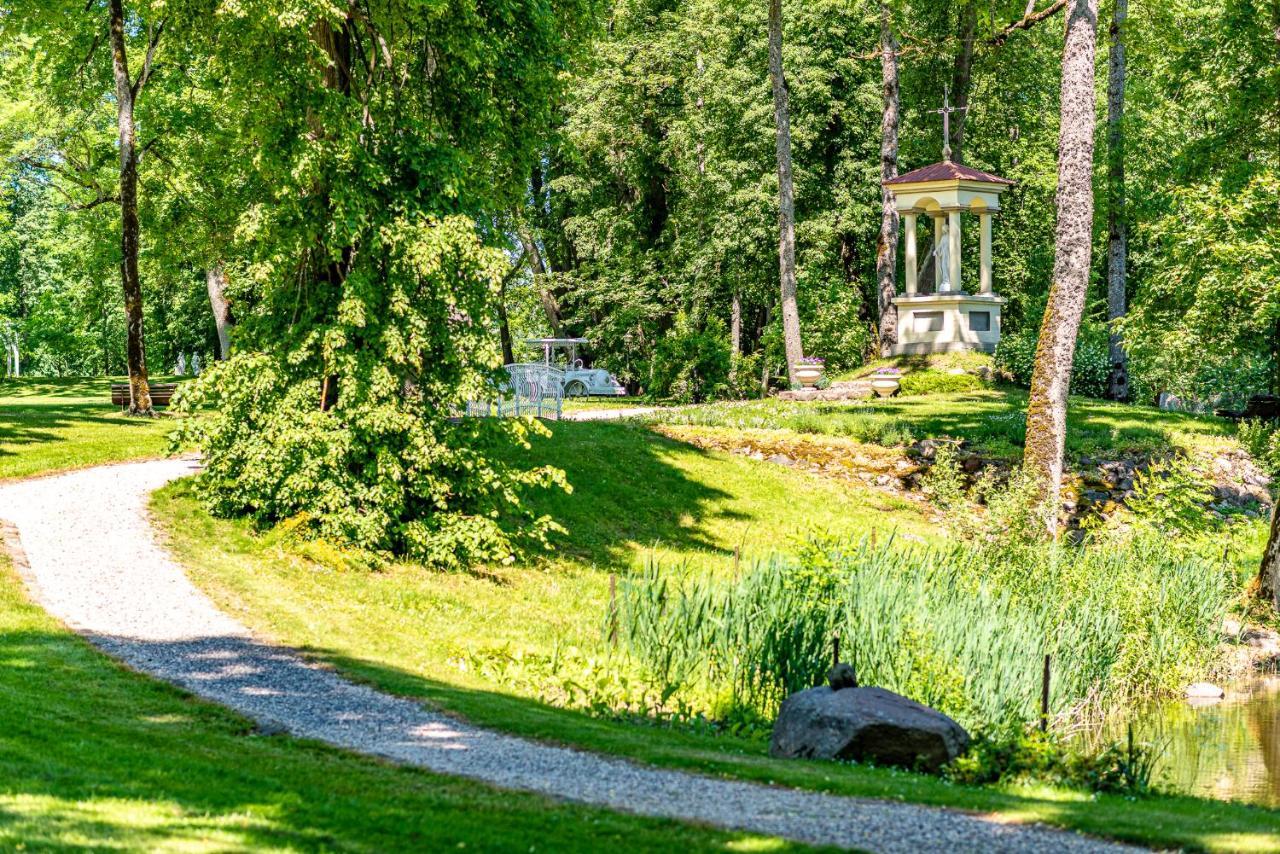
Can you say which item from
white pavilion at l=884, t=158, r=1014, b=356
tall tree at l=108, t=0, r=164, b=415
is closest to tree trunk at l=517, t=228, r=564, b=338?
white pavilion at l=884, t=158, r=1014, b=356

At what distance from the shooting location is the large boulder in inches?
372

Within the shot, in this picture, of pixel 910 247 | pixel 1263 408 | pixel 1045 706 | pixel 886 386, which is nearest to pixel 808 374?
pixel 886 386

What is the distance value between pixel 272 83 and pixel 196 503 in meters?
5.77

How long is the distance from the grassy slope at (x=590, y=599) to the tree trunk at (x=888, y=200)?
9560 mm

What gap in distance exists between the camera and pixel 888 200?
3562 cm

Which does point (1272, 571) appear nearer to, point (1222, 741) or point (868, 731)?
point (1222, 741)

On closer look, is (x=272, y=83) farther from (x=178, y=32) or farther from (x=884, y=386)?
(x=884, y=386)

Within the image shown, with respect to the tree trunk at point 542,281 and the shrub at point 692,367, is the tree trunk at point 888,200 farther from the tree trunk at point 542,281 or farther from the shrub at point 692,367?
the tree trunk at point 542,281

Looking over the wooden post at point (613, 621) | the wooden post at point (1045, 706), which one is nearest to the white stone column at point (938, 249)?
the wooden post at point (613, 621)

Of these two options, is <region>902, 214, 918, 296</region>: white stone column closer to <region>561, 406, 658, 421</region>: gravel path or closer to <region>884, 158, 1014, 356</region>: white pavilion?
<region>884, 158, 1014, 356</region>: white pavilion

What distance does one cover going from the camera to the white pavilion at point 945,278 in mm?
34656

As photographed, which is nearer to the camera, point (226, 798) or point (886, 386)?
point (226, 798)

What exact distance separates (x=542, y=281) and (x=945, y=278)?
16048 millimetres

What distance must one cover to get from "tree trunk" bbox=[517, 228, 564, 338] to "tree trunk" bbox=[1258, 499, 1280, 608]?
2924cm
